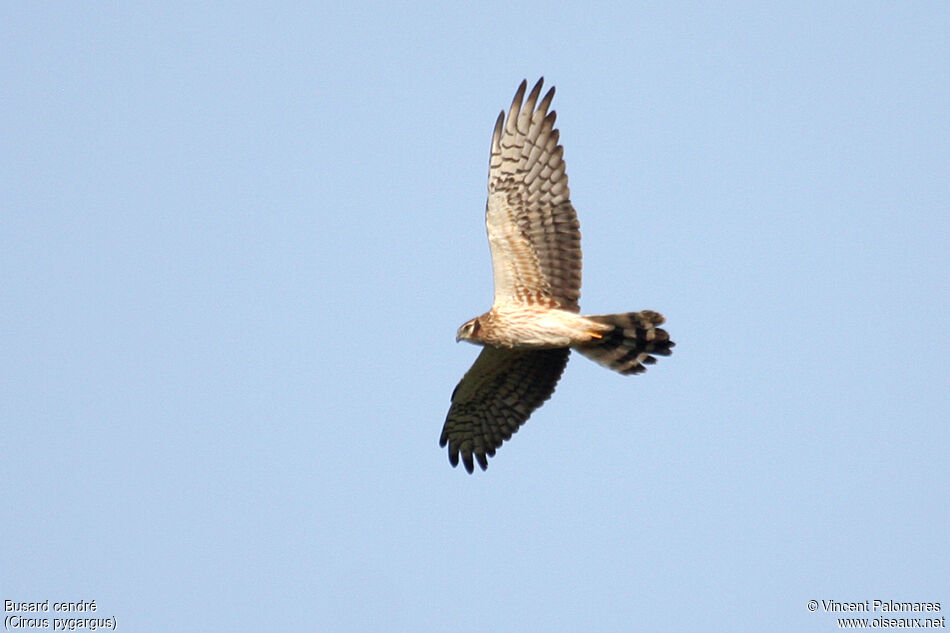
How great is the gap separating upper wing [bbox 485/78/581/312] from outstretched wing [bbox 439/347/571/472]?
3.44 feet

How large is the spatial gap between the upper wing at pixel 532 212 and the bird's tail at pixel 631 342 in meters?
0.44

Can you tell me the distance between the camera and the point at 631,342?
41.1ft

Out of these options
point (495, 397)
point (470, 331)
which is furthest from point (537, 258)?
point (495, 397)

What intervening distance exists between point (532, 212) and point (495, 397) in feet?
7.97

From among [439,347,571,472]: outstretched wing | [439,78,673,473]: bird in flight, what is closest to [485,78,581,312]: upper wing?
[439,78,673,473]: bird in flight

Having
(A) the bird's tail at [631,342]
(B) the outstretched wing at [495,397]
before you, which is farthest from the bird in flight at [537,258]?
(B) the outstretched wing at [495,397]

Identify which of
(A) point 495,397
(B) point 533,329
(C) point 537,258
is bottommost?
(A) point 495,397

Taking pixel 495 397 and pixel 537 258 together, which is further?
pixel 495 397

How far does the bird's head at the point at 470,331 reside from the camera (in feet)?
41.5

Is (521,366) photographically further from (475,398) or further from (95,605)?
(95,605)

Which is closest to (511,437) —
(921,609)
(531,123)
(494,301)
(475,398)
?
(475,398)

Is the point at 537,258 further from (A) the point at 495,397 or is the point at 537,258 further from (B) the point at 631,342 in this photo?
(A) the point at 495,397

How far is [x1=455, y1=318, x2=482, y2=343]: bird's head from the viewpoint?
1264 cm

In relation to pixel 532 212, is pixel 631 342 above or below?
below
